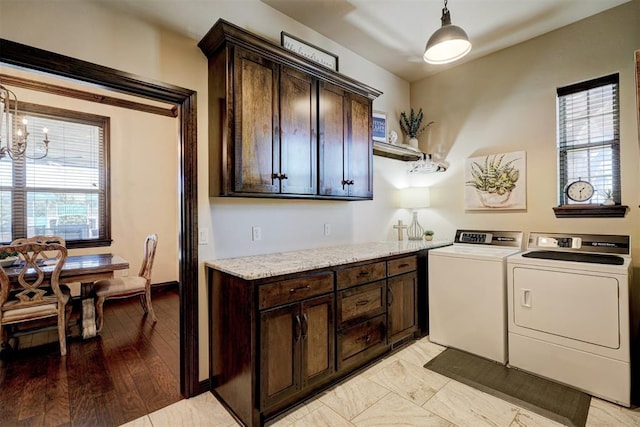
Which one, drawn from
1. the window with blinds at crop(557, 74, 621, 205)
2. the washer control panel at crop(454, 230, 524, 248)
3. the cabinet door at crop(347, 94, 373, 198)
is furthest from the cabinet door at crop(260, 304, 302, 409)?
the window with blinds at crop(557, 74, 621, 205)

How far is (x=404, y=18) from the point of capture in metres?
2.73

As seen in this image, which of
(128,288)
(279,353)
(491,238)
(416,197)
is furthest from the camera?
(416,197)

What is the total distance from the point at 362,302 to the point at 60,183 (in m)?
4.35

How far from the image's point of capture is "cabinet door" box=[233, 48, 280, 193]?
2043 millimetres

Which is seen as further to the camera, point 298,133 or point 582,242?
point 582,242

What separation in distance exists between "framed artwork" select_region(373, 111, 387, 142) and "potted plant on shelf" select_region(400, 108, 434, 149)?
46cm

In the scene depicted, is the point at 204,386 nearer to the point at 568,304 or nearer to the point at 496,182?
the point at 568,304

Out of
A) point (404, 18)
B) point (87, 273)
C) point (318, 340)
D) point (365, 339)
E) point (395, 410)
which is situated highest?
point (404, 18)

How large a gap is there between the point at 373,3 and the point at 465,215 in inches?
92.7

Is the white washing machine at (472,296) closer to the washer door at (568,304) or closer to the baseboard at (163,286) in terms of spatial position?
the washer door at (568,304)

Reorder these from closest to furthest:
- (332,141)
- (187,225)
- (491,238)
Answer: (187,225)
(332,141)
(491,238)

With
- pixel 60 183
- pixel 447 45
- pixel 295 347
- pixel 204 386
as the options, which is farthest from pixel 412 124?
pixel 60 183

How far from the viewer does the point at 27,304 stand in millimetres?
2656

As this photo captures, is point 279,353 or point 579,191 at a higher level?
point 579,191
